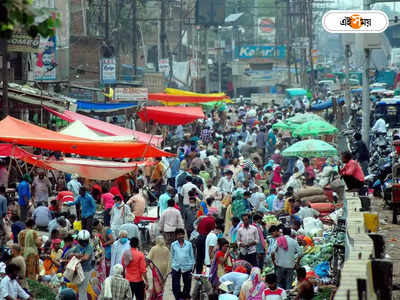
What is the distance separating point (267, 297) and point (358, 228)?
4.59 feet

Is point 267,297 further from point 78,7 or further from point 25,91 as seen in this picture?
point 78,7

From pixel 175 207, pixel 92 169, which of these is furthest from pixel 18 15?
pixel 92 169

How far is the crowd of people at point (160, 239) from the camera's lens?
12.8 m

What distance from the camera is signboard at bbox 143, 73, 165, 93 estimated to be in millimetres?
49875

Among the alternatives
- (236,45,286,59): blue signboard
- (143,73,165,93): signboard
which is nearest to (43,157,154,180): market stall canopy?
(143,73,165,93): signboard

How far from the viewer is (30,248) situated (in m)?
14.2

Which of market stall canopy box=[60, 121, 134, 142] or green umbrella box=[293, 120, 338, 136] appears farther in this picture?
green umbrella box=[293, 120, 338, 136]

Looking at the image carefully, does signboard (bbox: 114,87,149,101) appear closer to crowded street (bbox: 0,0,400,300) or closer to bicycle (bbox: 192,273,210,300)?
crowded street (bbox: 0,0,400,300)

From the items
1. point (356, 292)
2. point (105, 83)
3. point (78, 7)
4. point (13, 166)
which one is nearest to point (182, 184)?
point (13, 166)

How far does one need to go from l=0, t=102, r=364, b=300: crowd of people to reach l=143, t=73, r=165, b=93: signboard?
26.2m

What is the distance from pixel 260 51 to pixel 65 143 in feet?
242

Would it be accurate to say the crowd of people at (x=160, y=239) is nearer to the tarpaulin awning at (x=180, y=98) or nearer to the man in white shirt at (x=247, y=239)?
the man in white shirt at (x=247, y=239)

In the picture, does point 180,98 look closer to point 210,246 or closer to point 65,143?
point 65,143

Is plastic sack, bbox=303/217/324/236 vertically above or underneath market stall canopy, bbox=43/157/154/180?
underneath
